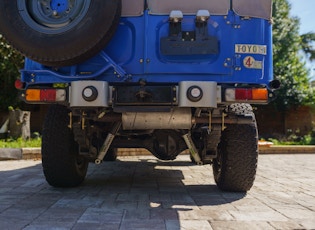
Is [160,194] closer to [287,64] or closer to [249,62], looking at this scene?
[249,62]

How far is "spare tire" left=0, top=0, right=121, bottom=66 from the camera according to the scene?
318 cm

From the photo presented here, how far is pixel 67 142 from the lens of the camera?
13.1 ft

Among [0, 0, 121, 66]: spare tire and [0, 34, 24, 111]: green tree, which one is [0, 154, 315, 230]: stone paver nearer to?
[0, 0, 121, 66]: spare tire

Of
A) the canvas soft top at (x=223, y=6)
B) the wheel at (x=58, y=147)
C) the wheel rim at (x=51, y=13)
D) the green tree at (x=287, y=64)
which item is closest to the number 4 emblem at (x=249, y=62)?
the canvas soft top at (x=223, y=6)

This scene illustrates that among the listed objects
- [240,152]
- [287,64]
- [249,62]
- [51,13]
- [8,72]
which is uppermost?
[287,64]

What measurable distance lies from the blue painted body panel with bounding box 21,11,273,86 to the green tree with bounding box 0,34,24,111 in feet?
29.9

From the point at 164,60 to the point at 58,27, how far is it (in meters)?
0.98

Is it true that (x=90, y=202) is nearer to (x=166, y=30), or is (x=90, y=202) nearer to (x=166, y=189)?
(x=166, y=189)

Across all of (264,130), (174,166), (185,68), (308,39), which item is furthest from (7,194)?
(308,39)

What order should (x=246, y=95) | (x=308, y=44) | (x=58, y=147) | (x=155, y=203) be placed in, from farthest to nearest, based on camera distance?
(x=308, y=44) < (x=58, y=147) < (x=155, y=203) < (x=246, y=95)

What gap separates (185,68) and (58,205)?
1.69 m

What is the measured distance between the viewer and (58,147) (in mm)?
3965

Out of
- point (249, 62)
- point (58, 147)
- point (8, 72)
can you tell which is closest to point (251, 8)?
point (249, 62)

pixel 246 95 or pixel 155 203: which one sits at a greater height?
pixel 246 95
